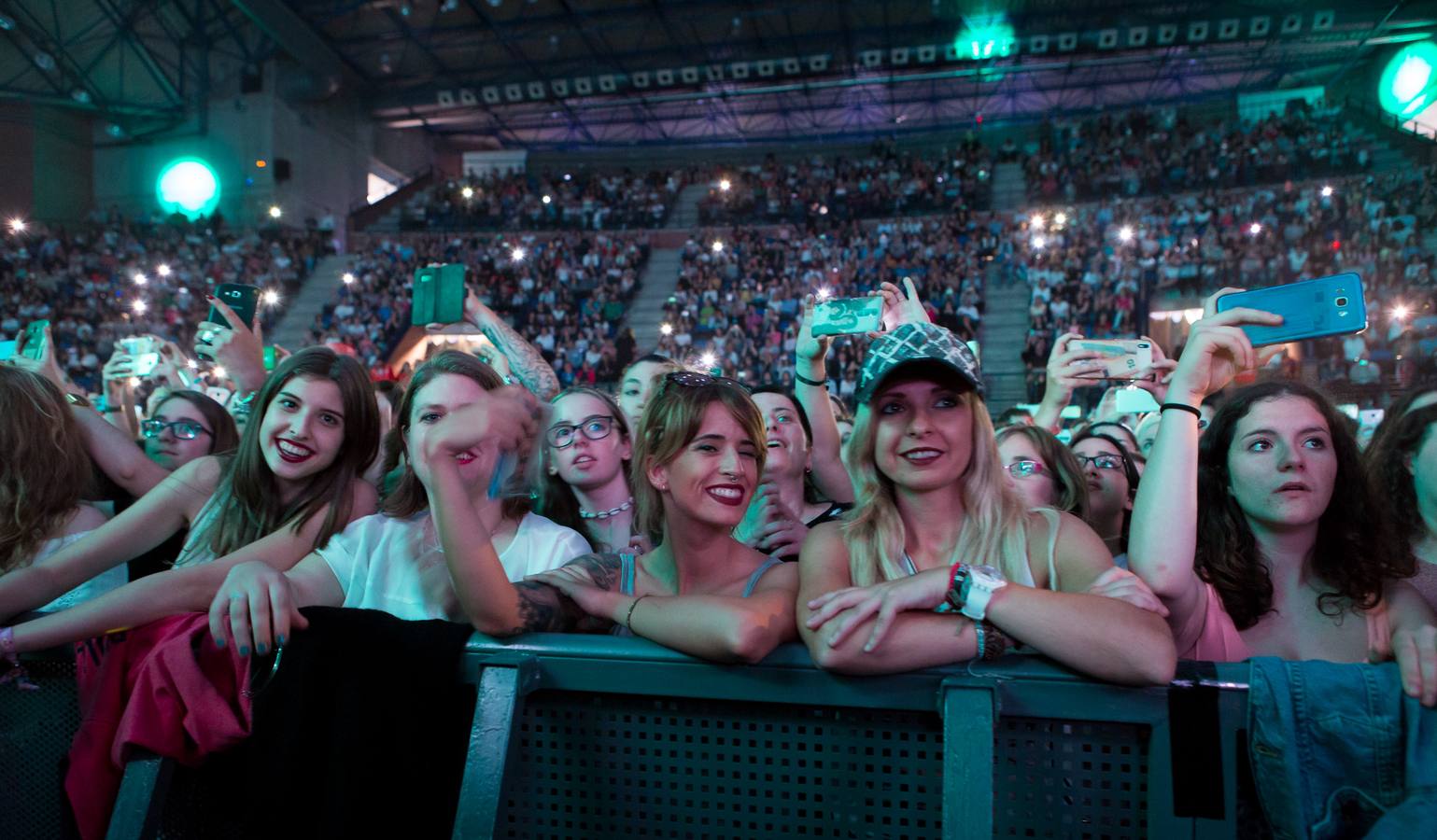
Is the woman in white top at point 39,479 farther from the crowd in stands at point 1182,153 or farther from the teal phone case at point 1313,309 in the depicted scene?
the crowd in stands at point 1182,153

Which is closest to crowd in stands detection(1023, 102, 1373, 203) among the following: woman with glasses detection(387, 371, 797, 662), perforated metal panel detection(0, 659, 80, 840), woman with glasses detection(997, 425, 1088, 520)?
woman with glasses detection(997, 425, 1088, 520)

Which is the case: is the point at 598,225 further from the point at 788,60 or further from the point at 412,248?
the point at 788,60

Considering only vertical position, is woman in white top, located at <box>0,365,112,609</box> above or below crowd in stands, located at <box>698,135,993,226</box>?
below

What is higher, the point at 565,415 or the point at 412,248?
the point at 412,248

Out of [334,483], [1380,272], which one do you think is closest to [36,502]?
[334,483]

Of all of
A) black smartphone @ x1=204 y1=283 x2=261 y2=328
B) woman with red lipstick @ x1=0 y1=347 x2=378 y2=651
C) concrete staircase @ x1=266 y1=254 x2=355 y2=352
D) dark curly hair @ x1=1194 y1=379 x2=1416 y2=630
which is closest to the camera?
dark curly hair @ x1=1194 y1=379 x2=1416 y2=630

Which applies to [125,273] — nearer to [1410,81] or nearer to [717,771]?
[717,771]

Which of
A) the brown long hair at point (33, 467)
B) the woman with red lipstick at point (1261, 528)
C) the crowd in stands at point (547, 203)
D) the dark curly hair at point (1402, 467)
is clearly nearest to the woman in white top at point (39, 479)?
the brown long hair at point (33, 467)

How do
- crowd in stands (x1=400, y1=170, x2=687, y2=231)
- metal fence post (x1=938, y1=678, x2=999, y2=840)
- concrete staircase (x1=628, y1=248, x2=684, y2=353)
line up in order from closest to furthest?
1. metal fence post (x1=938, y1=678, x2=999, y2=840)
2. concrete staircase (x1=628, y1=248, x2=684, y2=353)
3. crowd in stands (x1=400, y1=170, x2=687, y2=231)

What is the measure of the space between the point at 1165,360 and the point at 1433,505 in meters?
0.87

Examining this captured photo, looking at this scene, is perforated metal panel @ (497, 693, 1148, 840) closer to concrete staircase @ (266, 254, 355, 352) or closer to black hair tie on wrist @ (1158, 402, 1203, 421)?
black hair tie on wrist @ (1158, 402, 1203, 421)

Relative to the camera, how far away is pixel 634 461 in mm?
2289

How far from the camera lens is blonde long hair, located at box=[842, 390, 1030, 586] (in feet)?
6.31

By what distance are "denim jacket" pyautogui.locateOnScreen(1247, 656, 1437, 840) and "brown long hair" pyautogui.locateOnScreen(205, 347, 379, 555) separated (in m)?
2.34
